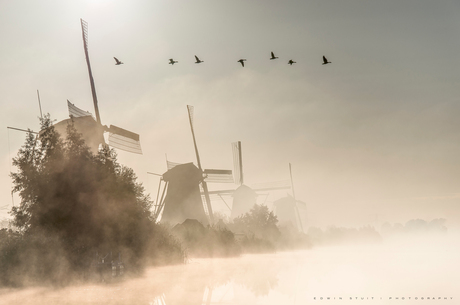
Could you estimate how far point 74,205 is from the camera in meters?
27.3

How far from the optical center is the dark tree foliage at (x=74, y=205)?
2667cm

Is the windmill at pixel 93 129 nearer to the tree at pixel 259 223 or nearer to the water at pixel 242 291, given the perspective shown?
the water at pixel 242 291

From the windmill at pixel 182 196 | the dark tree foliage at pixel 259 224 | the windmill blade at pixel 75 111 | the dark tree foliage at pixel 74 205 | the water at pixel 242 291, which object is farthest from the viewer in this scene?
the dark tree foliage at pixel 259 224

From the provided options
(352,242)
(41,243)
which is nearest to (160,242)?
(41,243)

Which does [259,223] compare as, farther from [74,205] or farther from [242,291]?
[242,291]

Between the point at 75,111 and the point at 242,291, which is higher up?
the point at 75,111

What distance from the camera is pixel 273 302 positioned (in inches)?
704

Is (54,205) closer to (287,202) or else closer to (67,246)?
(67,246)

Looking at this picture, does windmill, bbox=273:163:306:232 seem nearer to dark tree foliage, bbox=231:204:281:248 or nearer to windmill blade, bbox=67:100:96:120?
dark tree foliage, bbox=231:204:281:248

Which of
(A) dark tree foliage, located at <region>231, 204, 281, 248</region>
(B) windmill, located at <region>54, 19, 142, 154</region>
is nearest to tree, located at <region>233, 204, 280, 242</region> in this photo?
(A) dark tree foliage, located at <region>231, 204, 281, 248</region>

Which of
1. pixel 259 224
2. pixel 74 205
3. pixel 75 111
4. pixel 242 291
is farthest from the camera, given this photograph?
pixel 259 224

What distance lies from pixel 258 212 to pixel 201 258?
34.2 m

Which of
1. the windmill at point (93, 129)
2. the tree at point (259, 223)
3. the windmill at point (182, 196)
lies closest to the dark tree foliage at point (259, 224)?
the tree at point (259, 223)

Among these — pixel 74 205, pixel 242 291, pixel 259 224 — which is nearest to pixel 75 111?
pixel 74 205
